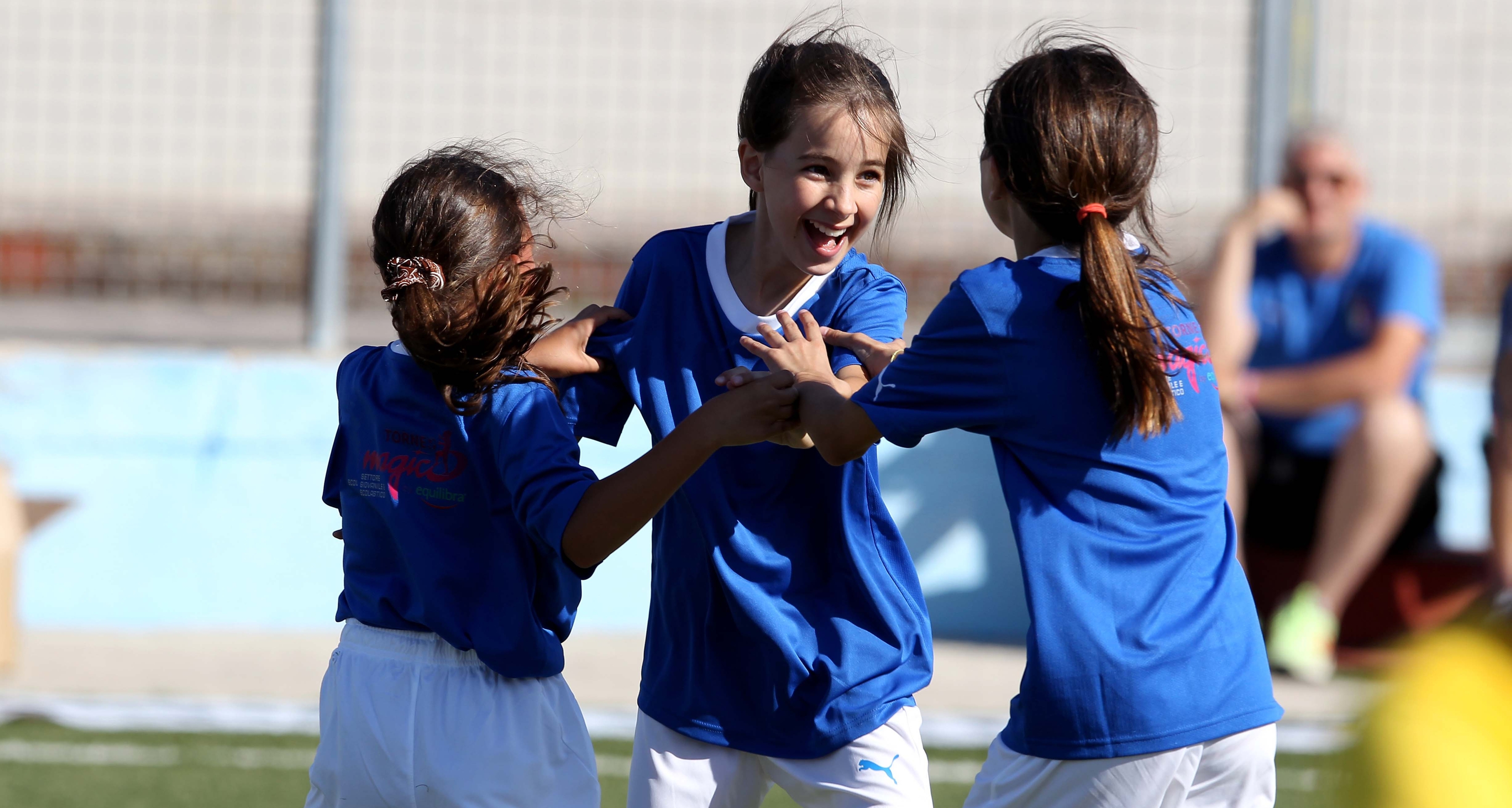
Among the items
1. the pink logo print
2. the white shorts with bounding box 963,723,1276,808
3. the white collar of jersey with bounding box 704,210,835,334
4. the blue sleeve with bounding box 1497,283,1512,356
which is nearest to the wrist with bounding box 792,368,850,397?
the white collar of jersey with bounding box 704,210,835,334

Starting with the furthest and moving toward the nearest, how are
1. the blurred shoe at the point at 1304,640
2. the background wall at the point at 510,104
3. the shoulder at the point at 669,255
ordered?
the background wall at the point at 510,104 → the blurred shoe at the point at 1304,640 → the shoulder at the point at 669,255

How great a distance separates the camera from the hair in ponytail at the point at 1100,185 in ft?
6.30

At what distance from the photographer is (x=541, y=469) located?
6.20 feet

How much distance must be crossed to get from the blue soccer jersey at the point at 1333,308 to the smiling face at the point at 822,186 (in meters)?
3.56

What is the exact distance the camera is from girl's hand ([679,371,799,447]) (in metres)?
1.92

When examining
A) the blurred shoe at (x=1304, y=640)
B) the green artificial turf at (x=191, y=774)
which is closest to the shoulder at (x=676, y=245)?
the green artificial turf at (x=191, y=774)

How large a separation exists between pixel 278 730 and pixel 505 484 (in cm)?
266

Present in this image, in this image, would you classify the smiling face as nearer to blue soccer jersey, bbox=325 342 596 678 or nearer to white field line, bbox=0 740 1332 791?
blue soccer jersey, bbox=325 342 596 678

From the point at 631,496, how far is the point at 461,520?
9.9 inches

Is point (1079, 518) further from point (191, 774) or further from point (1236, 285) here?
point (1236, 285)

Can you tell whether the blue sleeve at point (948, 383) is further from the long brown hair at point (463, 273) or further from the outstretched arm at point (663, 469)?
the long brown hair at point (463, 273)

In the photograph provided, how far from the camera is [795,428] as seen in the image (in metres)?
2.04

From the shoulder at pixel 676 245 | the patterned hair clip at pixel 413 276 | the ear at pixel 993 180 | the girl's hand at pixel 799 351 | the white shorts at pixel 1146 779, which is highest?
the ear at pixel 993 180

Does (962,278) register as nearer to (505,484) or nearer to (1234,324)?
(505,484)
